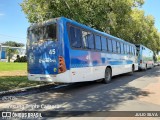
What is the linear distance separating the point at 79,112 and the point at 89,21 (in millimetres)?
12404

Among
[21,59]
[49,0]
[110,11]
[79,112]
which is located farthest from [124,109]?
[21,59]

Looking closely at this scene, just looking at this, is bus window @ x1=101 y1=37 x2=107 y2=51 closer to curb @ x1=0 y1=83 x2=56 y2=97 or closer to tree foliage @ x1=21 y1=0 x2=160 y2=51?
tree foliage @ x1=21 y1=0 x2=160 y2=51

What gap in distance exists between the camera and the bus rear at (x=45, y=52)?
10.2 metres

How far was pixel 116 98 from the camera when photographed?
9562 mm

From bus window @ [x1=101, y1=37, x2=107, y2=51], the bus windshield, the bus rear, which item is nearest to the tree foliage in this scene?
bus window @ [x1=101, y1=37, x2=107, y2=51]

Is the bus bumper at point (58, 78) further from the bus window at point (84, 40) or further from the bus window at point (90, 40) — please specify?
the bus window at point (90, 40)

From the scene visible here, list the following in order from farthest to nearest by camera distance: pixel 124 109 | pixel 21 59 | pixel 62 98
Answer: pixel 21 59
pixel 62 98
pixel 124 109

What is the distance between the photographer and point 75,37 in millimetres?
10953

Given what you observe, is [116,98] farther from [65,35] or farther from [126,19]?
[126,19]

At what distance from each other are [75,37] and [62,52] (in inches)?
47.7

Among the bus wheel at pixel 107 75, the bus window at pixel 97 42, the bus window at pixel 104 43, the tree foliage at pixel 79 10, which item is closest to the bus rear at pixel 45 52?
the bus window at pixel 97 42

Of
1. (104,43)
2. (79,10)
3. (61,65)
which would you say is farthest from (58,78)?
(79,10)

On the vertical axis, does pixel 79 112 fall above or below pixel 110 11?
below

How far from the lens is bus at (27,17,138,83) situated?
10.2m
